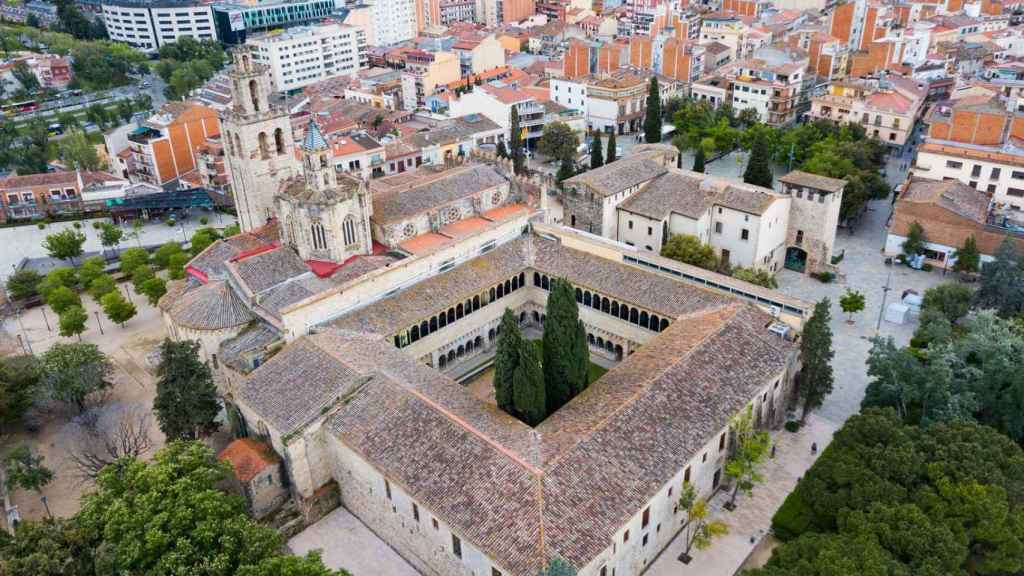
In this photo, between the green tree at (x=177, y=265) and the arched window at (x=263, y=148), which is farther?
the green tree at (x=177, y=265)

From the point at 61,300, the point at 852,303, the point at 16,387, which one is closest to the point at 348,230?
the point at 16,387

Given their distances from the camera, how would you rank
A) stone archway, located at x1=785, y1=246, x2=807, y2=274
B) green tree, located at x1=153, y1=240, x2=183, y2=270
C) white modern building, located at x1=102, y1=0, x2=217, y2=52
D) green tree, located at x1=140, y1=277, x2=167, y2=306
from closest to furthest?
green tree, located at x1=140, y1=277, x2=167, y2=306 < stone archway, located at x1=785, y1=246, x2=807, y2=274 < green tree, located at x1=153, y1=240, x2=183, y2=270 < white modern building, located at x1=102, y1=0, x2=217, y2=52

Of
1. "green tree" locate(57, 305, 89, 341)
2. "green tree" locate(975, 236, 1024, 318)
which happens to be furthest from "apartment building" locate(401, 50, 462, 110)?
"green tree" locate(975, 236, 1024, 318)

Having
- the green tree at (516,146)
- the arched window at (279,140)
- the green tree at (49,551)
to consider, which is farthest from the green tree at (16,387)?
the green tree at (516,146)

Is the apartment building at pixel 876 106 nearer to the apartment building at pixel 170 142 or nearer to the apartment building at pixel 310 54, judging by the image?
the apartment building at pixel 170 142

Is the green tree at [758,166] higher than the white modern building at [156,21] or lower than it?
lower

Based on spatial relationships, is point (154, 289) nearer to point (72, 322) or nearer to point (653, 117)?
point (72, 322)

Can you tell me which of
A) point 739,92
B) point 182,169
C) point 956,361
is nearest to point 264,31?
point 182,169

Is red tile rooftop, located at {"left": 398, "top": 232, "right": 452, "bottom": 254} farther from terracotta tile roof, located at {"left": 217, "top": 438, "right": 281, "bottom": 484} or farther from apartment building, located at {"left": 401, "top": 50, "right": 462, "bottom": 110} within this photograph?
apartment building, located at {"left": 401, "top": 50, "right": 462, "bottom": 110}
